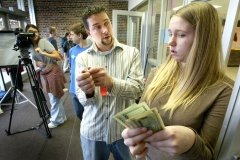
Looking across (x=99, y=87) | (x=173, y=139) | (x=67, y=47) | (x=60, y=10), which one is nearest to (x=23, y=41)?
(x=99, y=87)

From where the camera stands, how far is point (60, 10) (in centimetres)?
638

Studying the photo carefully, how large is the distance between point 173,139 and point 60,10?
24.1 feet

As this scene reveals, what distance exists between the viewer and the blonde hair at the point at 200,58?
1.94ft

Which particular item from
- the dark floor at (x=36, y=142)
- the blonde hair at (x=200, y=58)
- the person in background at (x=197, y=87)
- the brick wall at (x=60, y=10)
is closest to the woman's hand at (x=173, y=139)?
the person in background at (x=197, y=87)

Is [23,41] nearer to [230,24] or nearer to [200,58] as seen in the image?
[200,58]

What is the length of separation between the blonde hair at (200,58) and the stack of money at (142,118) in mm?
233

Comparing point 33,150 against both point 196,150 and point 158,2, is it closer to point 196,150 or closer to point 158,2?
point 196,150

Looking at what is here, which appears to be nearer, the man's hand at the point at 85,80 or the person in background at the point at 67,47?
the man's hand at the point at 85,80

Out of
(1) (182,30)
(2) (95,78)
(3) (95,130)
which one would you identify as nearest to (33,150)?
(3) (95,130)

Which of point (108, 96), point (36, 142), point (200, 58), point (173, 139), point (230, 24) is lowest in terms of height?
point (36, 142)

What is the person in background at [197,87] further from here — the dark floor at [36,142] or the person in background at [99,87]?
the dark floor at [36,142]

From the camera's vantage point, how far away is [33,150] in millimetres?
2066

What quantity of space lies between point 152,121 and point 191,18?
Answer: 0.45m

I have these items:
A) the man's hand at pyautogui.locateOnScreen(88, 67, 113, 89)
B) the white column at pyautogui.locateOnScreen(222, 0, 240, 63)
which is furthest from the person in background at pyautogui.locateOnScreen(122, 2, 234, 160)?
the white column at pyautogui.locateOnScreen(222, 0, 240, 63)
